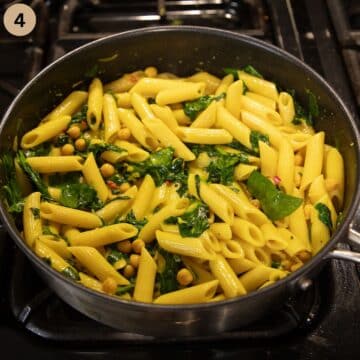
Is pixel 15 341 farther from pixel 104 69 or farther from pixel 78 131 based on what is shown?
pixel 104 69

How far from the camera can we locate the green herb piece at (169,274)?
106 cm

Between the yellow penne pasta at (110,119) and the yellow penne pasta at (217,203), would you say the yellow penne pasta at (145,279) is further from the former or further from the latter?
the yellow penne pasta at (110,119)

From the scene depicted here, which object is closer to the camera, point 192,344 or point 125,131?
point 192,344

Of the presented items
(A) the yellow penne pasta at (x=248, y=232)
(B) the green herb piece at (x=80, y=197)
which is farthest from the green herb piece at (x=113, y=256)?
(A) the yellow penne pasta at (x=248, y=232)

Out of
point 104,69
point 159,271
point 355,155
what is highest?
point 104,69

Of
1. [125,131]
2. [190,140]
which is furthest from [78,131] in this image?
[190,140]

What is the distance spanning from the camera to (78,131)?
1.29 metres

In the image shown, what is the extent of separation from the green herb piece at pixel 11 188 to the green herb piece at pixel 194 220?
320mm

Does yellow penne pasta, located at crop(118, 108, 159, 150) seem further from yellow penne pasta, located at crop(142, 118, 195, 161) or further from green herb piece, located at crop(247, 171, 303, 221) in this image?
green herb piece, located at crop(247, 171, 303, 221)

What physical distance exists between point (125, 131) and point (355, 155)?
1.59 feet

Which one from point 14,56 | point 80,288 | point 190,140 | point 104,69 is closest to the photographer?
point 80,288

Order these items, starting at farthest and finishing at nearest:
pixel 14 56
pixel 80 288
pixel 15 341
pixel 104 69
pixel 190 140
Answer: pixel 14 56 < pixel 104 69 < pixel 190 140 < pixel 15 341 < pixel 80 288

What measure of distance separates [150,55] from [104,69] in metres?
0.12

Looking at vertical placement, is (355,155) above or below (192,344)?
above
